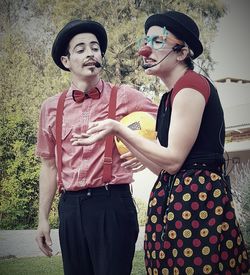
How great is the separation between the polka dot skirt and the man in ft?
2.14

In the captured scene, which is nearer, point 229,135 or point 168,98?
point 168,98

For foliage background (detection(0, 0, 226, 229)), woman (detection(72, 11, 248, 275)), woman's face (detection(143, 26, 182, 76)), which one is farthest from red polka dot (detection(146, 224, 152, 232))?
foliage background (detection(0, 0, 226, 229))

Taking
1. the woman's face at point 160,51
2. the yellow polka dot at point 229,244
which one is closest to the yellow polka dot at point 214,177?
the yellow polka dot at point 229,244

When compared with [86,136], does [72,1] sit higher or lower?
higher

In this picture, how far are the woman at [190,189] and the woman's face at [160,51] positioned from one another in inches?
5.0

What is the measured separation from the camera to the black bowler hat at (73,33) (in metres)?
2.57

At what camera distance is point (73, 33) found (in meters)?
2.59

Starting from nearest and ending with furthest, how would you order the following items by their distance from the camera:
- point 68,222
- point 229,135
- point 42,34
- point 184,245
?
point 184,245
point 68,222
point 229,135
point 42,34

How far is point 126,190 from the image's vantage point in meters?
2.35

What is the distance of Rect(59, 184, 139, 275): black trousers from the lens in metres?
2.25

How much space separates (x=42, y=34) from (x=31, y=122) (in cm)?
66

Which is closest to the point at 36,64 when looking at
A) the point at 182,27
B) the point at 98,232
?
the point at 98,232

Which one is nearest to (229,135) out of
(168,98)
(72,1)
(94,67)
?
(94,67)

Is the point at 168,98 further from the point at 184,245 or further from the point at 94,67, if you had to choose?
the point at 94,67
